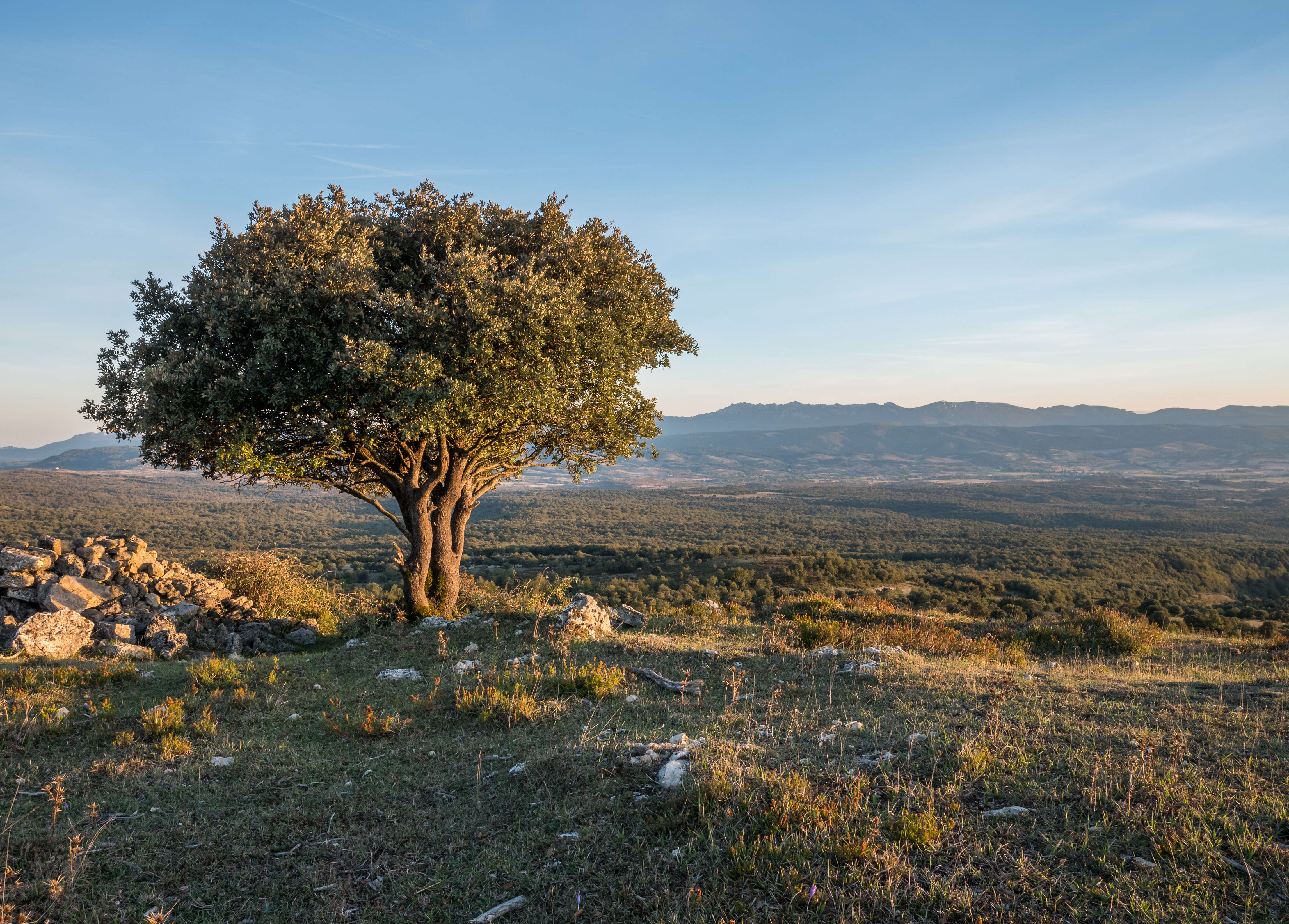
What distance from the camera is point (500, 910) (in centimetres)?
405

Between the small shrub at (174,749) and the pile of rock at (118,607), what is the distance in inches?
265

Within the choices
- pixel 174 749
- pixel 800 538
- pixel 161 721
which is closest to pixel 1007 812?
pixel 174 749

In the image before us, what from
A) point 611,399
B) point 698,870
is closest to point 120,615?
point 611,399

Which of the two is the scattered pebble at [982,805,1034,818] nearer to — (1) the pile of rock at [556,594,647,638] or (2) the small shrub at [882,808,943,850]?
(2) the small shrub at [882,808,943,850]

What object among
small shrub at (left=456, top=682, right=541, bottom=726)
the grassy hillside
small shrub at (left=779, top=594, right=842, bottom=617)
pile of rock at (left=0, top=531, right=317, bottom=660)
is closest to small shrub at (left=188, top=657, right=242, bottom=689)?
pile of rock at (left=0, top=531, right=317, bottom=660)

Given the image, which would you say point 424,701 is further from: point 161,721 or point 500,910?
point 500,910

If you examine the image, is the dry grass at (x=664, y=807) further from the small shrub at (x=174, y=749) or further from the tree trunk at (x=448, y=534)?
the tree trunk at (x=448, y=534)

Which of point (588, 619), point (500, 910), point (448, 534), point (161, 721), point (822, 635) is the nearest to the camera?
point (500, 910)

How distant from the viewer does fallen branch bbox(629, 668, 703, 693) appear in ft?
30.4

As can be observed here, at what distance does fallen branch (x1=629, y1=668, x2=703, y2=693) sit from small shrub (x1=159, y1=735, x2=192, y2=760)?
5.86 meters

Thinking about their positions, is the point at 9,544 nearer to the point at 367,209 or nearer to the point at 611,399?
the point at 367,209

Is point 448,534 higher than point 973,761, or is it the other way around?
point 448,534

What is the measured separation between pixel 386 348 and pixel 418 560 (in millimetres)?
5940

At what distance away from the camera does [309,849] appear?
4859 millimetres
